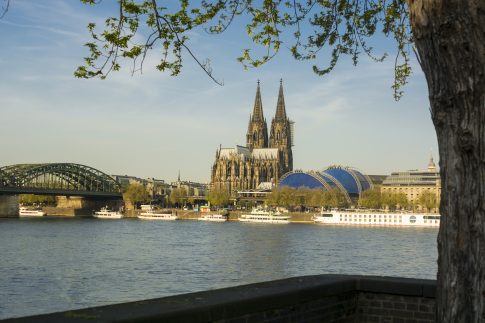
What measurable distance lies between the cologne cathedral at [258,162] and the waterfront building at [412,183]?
72.4 ft

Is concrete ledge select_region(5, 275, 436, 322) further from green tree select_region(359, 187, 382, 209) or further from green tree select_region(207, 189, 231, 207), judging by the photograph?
green tree select_region(207, 189, 231, 207)

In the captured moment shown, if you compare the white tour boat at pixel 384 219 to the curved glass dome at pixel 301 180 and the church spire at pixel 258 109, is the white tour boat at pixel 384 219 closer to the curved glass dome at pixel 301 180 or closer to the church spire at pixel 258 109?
the curved glass dome at pixel 301 180

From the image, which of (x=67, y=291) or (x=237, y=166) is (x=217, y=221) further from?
(x=67, y=291)

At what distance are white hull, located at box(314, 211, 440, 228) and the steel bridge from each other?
37301 mm

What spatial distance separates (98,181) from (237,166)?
32703 mm

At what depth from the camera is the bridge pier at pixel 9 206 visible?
325 ft

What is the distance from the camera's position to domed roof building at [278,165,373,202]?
132 metres

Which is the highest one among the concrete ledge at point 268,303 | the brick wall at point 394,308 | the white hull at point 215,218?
the concrete ledge at point 268,303

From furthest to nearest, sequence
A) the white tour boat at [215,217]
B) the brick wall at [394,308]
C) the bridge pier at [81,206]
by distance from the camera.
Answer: the bridge pier at [81,206] → the white tour boat at [215,217] → the brick wall at [394,308]

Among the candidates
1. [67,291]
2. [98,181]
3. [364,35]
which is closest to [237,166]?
[98,181]

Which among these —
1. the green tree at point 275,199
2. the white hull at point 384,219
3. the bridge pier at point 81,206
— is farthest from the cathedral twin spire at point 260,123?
the white hull at point 384,219

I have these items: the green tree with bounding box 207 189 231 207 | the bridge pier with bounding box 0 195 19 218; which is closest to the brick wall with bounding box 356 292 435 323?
the bridge pier with bounding box 0 195 19 218

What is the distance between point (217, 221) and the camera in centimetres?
9688

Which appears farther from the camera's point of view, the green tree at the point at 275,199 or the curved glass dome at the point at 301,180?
the curved glass dome at the point at 301,180
